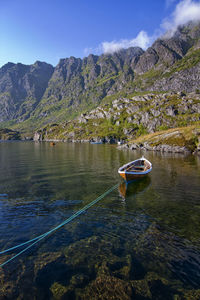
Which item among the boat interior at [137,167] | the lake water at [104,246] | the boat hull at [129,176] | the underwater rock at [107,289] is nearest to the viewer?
the underwater rock at [107,289]

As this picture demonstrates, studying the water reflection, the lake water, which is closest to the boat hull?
the water reflection

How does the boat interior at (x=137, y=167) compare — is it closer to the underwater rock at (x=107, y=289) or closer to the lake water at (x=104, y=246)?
the lake water at (x=104, y=246)

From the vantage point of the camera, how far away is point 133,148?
344ft

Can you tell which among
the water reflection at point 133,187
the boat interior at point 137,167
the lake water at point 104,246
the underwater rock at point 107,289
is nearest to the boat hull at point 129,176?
the water reflection at point 133,187

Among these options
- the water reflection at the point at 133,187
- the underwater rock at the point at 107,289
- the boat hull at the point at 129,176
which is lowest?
the underwater rock at the point at 107,289

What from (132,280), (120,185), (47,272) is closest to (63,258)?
(47,272)

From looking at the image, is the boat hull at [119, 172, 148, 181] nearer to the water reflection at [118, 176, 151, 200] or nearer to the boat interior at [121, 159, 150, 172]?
the water reflection at [118, 176, 151, 200]

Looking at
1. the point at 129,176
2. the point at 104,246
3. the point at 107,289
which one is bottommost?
the point at 107,289

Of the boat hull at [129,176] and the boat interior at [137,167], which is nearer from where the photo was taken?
the boat hull at [129,176]

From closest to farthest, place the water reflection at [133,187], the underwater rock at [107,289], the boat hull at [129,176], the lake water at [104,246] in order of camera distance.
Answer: the underwater rock at [107,289]
the lake water at [104,246]
the water reflection at [133,187]
the boat hull at [129,176]

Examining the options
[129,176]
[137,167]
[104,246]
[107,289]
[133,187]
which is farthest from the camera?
[137,167]

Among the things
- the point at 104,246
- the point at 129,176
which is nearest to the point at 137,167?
the point at 129,176

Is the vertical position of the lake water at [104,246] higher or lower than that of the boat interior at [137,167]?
lower

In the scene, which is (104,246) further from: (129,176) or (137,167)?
(137,167)
